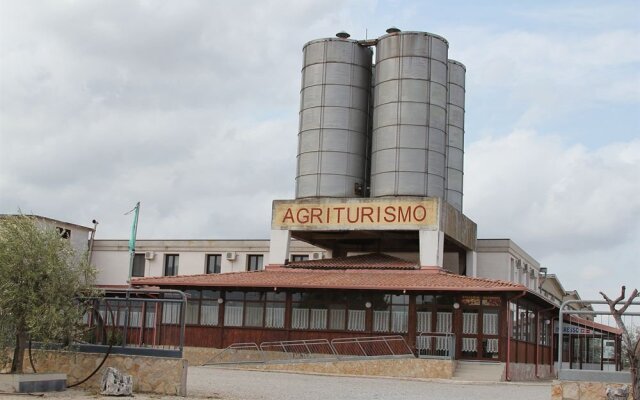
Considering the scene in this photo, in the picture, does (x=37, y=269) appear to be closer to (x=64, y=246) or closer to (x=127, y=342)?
(x=64, y=246)

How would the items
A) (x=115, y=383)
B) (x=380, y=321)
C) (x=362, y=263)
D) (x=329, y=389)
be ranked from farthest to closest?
(x=362, y=263), (x=380, y=321), (x=329, y=389), (x=115, y=383)

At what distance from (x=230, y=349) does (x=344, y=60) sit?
48.4 feet

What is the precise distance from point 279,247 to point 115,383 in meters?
21.7

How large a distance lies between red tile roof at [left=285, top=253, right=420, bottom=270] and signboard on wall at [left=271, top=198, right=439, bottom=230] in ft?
4.85

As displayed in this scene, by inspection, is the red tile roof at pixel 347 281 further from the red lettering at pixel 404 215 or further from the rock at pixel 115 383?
the rock at pixel 115 383

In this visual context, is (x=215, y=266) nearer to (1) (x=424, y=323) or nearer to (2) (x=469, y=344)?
(1) (x=424, y=323)

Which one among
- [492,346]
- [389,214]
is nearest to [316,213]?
[389,214]

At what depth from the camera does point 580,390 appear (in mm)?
16859

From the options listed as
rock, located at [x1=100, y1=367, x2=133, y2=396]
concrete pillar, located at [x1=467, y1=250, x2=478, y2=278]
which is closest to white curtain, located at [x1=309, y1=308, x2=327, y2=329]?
concrete pillar, located at [x1=467, y1=250, x2=478, y2=278]

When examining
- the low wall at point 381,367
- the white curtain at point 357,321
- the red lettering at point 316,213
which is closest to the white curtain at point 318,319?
the white curtain at point 357,321

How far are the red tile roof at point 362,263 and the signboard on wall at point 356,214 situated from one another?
148 cm

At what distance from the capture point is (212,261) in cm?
5700

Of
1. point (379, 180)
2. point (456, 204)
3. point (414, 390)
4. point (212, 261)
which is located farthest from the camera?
point (212, 261)

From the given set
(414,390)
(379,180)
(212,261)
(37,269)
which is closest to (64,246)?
(37,269)
